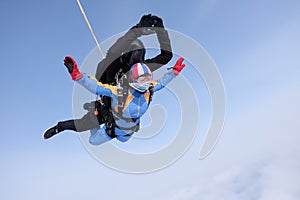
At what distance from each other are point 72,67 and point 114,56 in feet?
2.70

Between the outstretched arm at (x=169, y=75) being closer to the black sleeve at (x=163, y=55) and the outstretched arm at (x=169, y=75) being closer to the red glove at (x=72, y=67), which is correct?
the black sleeve at (x=163, y=55)

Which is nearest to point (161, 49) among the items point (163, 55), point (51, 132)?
point (163, 55)

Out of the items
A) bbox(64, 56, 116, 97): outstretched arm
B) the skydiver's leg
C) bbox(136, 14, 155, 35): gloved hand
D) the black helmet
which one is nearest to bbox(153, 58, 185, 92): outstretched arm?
the black helmet

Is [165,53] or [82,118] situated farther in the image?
[82,118]

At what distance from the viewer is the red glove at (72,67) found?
3.76m

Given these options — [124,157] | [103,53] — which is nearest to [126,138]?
[124,157]

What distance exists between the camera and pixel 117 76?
4676 millimetres

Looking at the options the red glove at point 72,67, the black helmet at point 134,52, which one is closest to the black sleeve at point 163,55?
the black helmet at point 134,52

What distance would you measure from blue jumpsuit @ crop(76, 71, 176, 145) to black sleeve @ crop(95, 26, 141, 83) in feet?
0.88

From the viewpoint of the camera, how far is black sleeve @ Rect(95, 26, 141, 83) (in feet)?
14.6

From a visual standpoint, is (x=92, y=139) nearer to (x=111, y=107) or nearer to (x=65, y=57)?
(x=111, y=107)

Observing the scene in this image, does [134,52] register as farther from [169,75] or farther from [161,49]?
[169,75]

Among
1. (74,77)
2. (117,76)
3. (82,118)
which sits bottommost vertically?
(74,77)

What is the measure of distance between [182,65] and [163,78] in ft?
1.31
